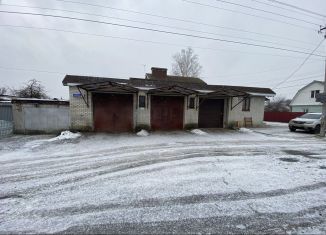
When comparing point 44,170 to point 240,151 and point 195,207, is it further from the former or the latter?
point 240,151

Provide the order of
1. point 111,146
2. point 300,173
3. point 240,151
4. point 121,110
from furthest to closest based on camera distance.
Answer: point 121,110
point 111,146
point 240,151
point 300,173

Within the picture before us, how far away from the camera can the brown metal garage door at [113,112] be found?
11844 millimetres

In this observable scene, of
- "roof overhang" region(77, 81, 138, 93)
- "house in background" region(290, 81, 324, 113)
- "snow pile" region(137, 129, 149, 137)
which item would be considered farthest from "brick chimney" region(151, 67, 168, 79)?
"house in background" region(290, 81, 324, 113)

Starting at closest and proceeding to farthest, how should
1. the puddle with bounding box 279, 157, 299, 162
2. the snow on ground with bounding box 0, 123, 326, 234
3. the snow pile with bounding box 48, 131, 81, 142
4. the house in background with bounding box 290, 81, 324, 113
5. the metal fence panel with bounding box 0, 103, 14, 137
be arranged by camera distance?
the snow on ground with bounding box 0, 123, 326, 234 < the puddle with bounding box 279, 157, 299, 162 < the snow pile with bounding box 48, 131, 81, 142 < the metal fence panel with bounding box 0, 103, 14, 137 < the house in background with bounding box 290, 81, 324, 113

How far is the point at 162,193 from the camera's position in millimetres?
3748

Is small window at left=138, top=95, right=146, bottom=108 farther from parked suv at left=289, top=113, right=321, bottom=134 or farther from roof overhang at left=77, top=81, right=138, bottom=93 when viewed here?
parked suv at left=289, top=113, right=321, bottom=134

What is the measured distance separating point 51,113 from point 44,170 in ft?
24.0

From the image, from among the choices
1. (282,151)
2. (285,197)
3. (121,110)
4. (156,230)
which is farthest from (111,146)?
(282,151)

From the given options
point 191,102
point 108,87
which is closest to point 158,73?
point 191,102

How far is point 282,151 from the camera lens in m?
7.50

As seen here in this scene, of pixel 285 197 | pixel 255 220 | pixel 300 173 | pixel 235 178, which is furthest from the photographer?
pixel 300 173

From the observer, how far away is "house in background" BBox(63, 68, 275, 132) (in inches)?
451

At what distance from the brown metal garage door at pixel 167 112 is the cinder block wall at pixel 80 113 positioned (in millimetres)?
3981

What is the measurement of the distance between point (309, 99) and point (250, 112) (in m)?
22.9
